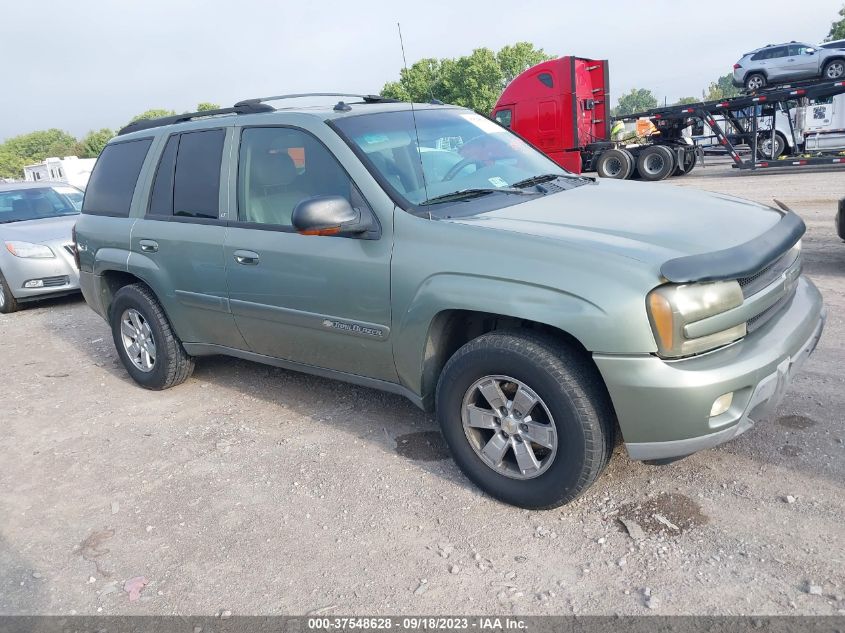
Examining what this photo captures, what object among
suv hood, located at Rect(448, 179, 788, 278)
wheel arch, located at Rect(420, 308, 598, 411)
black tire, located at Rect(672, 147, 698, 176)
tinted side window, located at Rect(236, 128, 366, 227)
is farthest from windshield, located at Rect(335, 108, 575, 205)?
black tire, located at Rect(672, 147, 698, 176)

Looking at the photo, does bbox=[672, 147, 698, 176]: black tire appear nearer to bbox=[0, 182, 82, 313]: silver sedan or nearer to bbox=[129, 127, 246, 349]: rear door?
bbox=[0, 182, 82, 313]: silver sedan

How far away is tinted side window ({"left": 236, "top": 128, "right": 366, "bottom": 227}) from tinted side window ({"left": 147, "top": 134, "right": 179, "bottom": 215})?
30.2 inches

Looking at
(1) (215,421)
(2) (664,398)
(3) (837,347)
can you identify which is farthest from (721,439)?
(1) (215,421)

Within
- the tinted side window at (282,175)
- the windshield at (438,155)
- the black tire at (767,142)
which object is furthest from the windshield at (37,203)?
the black tire at (767,142)

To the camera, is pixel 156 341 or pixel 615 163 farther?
pixel 615 163

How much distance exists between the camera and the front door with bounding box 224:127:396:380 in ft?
11.4

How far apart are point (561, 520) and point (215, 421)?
96.5 inches

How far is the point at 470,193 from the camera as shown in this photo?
143 inches

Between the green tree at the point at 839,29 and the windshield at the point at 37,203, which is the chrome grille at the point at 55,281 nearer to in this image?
the windshield at the point at 37,203

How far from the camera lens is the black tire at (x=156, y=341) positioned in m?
4.87

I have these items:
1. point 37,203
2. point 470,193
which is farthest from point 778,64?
point 470,193

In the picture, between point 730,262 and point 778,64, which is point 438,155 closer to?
point 730,262

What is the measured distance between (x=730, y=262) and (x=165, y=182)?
3.60m

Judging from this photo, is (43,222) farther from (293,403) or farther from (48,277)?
(293,403)
